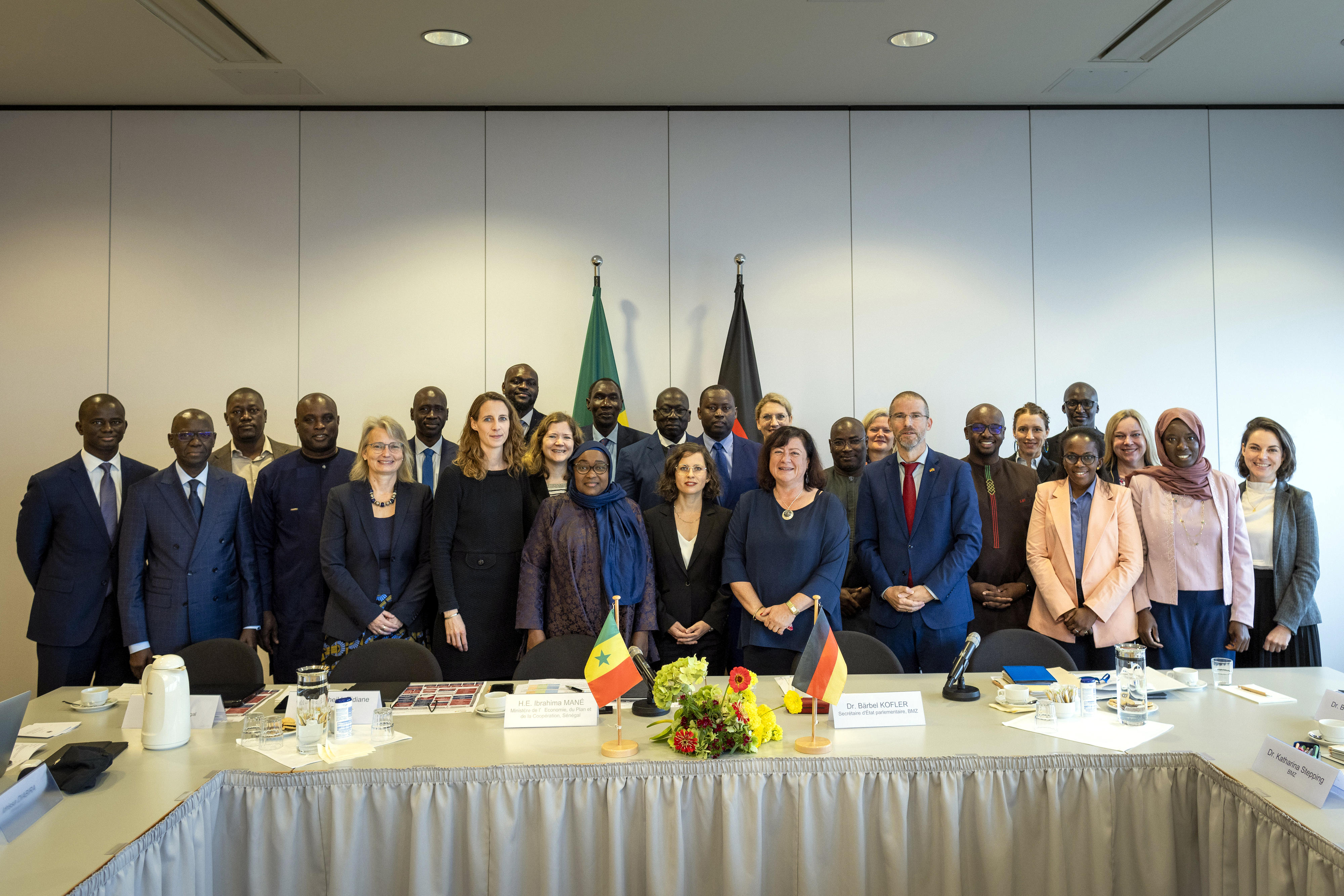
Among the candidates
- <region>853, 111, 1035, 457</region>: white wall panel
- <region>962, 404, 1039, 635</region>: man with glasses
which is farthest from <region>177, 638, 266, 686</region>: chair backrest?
<region>853, 111, 1035, 457</region>: white wall panel

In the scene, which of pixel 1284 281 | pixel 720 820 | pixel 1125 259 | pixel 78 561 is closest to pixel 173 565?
pixel 78 561

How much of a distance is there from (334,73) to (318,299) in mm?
1461

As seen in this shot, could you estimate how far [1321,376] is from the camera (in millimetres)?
6379

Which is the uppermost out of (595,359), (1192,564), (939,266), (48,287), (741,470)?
(939,266)

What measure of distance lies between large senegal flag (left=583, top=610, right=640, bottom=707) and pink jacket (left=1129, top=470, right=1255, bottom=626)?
2.88 meters

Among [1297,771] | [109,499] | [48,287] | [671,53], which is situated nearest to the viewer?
[1297,771]

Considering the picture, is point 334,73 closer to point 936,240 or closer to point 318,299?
point 318,299

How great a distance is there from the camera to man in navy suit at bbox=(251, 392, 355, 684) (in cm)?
439

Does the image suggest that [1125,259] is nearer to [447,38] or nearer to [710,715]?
[447,38]

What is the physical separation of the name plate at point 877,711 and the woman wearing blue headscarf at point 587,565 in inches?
51.9

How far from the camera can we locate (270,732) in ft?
8.56

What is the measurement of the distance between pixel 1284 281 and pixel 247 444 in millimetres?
6911


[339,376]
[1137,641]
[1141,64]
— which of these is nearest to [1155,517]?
[1137,641]

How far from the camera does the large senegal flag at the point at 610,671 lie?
2523mm
